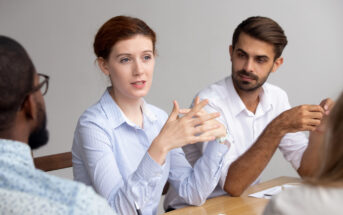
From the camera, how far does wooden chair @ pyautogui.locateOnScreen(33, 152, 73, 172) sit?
85.2 inches

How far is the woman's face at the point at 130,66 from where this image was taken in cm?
186

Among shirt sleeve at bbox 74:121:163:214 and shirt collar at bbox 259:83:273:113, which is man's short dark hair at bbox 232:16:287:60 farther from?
shirt sleeve at bbox 74:121:163:214

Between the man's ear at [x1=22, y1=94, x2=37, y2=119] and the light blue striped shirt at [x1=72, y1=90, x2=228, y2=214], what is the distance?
2.29ft

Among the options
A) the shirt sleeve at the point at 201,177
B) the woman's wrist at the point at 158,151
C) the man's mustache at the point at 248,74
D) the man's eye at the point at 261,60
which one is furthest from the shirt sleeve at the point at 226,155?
the woman's wrist at the point at 158,151

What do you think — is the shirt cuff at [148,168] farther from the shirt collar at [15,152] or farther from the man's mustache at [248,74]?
the man's mustache at [248,74]

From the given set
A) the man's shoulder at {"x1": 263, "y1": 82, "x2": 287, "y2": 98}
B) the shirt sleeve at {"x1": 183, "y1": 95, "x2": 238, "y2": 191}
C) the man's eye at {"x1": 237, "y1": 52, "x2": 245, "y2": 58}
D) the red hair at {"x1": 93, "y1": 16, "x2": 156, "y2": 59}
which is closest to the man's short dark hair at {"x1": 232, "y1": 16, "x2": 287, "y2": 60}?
the man's eye at {"x1": 237, "y1": 52, "x2": 245, "y2": 58}

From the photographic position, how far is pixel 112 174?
1684 mm

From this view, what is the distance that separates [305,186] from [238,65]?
168 centimetres

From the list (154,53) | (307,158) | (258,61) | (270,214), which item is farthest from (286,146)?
(270,214)

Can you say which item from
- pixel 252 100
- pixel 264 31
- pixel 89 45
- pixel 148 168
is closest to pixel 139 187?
pixel 148 168

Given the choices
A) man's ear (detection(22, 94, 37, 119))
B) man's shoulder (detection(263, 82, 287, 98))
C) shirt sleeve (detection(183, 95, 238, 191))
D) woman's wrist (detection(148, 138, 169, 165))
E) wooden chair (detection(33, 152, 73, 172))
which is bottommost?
wooden chair (detection(33, 152, 73, 172))

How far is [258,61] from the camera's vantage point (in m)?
2.39

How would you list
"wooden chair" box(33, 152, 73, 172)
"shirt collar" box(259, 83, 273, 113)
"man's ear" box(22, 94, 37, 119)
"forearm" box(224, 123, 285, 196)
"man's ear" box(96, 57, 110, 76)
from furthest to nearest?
"shirt collar" box(259, 83, 273, 113) < "wooden chair" box(33, 152, 73, 172) < "forearm" box(224, 123, 285, 196) < "man's ear" box(96, 57, 110, 76) < "man's ear" box(22, 94, 37, 119)

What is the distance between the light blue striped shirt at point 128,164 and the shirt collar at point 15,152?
750 millimetres
